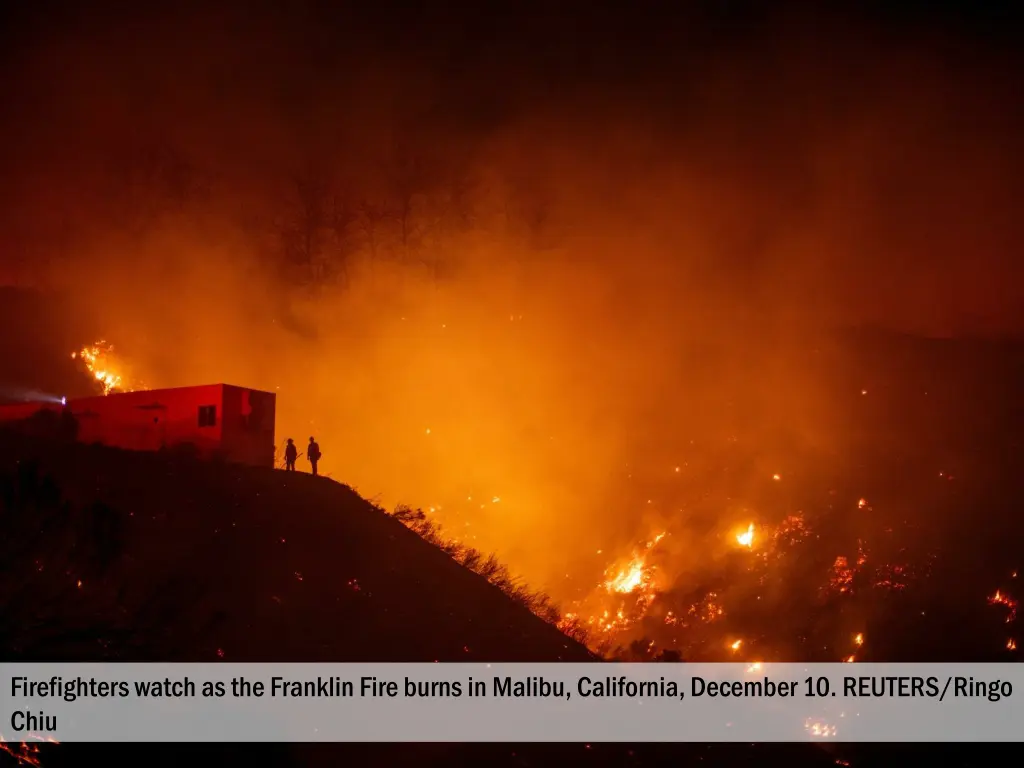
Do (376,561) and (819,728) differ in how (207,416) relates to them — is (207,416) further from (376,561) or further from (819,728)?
(819,728)

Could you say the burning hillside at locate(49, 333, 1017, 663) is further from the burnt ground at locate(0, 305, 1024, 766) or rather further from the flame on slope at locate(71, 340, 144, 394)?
the flame on slope at locate(71, 340, 144, 394)

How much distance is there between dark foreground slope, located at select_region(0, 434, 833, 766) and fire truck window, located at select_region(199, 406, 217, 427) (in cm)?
233

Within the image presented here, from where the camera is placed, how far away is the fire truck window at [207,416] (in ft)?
81.8

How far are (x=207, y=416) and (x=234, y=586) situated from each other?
929 cm

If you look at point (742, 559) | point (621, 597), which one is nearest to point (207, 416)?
point (621, 597)

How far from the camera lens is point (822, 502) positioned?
3547 cm

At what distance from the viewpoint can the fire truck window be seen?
2492cm

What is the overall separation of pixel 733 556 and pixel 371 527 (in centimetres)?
1859

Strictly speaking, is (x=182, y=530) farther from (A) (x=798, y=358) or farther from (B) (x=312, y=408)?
(A) (x=798, y=358)

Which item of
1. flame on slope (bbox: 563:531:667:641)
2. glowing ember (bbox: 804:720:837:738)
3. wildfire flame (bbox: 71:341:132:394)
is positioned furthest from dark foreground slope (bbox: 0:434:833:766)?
wildfire flame (bbox: 71:341:132:394)

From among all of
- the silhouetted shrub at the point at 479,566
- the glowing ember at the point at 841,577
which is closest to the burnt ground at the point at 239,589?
the silhouetted shrub at the point at 479,566

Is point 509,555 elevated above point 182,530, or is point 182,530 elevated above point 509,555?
point 509,555

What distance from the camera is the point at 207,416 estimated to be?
82.2ft
